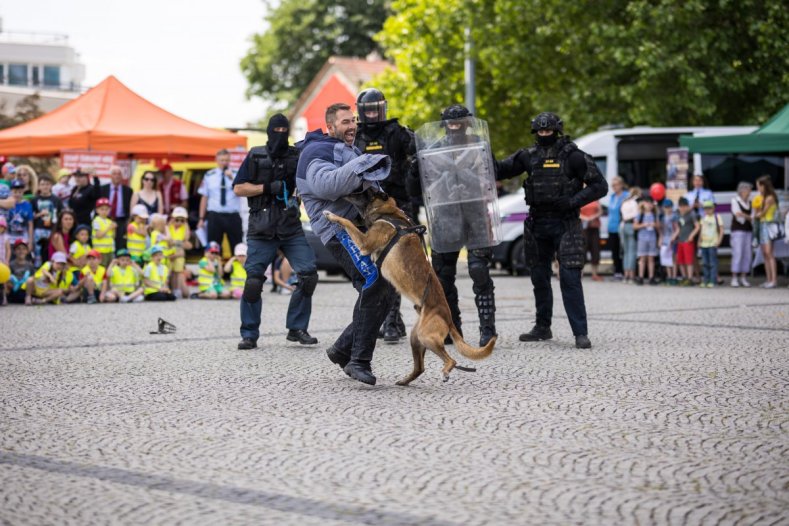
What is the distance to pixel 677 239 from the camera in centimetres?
1950

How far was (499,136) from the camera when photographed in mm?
36156

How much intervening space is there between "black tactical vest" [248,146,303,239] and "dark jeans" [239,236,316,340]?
0.09 metres

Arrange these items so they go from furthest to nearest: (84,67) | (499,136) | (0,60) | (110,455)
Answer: (84,67), (0,60), (499,136), (110,455)

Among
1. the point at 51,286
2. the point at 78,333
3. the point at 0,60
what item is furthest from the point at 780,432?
the point at 0,60

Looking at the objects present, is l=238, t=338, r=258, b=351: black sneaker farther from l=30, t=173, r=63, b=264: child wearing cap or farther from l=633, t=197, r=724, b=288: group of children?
l=633, t=197, r=724, b=288: group of children

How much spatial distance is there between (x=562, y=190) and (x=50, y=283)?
8750mm

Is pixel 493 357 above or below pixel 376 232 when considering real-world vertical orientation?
below

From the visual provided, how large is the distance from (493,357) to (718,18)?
64.1ft

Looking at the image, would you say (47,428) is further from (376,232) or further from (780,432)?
(780,432)

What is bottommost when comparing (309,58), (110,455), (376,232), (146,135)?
(110,455)

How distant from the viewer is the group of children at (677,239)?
19.1m

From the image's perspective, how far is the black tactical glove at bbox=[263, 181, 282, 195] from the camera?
9703 mm

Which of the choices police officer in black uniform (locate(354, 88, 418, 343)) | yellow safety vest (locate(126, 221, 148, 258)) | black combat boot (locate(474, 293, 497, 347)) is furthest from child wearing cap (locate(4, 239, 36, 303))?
black combat boot (locate(474, 293, 497, 347))

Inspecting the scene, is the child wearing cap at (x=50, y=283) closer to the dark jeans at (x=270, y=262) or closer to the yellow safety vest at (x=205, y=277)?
the yellow safety vest at (x=205, y=277)
